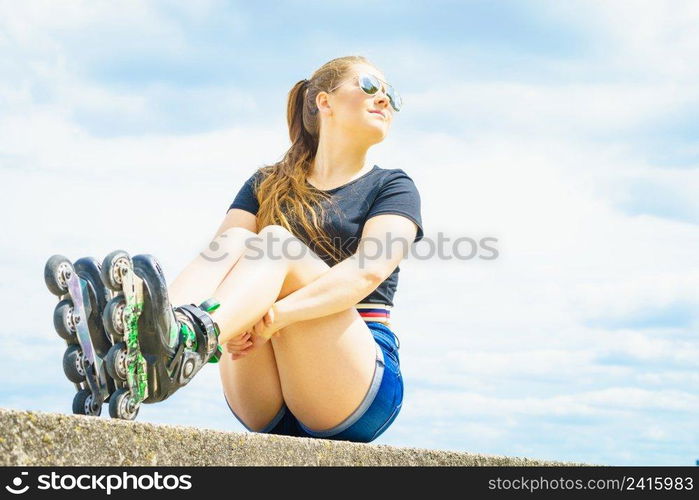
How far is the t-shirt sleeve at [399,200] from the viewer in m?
3.96

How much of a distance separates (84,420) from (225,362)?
1.70 meters

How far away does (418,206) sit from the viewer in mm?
4090

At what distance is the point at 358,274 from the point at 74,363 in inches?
45.5

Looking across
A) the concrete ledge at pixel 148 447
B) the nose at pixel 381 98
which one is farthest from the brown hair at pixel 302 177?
the concrete ledge at pixel 148 447

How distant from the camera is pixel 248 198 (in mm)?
4422

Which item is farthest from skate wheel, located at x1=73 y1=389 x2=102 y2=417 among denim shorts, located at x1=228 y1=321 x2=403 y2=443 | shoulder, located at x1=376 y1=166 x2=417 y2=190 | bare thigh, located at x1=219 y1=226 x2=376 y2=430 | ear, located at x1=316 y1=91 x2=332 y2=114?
ear, located at x1=316 y1=91 x2=332 y2=114

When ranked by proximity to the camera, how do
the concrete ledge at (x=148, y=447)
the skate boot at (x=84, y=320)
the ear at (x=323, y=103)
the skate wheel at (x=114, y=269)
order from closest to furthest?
the concrete ledge at (x=148, y=447)
the skate wheel at (x=114, y=269)
the skate boot at (x=84, y=320)
the ear at (x=323, y=103)

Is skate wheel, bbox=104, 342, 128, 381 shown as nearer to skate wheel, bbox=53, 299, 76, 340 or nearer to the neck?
skate wheel, bbox=53, 299, 76, 340

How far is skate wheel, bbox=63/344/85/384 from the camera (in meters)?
3.03

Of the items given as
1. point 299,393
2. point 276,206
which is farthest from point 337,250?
point 299,393

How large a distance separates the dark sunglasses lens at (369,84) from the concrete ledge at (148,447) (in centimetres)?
184

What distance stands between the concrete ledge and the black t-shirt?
3.62 feet

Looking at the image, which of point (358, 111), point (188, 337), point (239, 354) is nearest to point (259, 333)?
point (239, 354)

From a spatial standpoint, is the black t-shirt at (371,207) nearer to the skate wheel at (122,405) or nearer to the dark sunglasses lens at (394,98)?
the dark sunglasses lens at (394,98)
